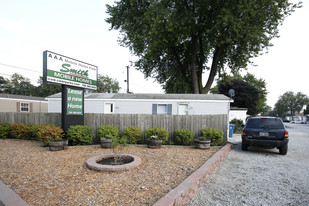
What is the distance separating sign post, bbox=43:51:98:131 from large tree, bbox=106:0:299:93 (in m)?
7.69

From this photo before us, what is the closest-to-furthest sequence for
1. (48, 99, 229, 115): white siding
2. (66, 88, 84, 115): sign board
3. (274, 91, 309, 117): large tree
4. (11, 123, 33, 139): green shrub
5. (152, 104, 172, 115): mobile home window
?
1. (66, 88, 84, 115): sign board
2. (11, 123, 33, 139): green shrub
3. (48, 99, 229, 115): white siding
4. (152, 104, 172, 115): mobile home window
5. (274, 91, 309, 117): large tree

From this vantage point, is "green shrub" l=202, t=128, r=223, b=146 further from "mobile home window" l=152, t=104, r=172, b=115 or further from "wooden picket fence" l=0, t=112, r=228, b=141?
"mobile home window" l=152, t=104, r=172, b=115

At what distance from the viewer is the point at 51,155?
18.8 ft

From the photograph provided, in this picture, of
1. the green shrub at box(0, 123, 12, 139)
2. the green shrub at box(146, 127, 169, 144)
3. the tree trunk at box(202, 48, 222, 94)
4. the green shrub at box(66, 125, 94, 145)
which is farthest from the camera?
the tree trunk at box(202, 48, 222, 94)

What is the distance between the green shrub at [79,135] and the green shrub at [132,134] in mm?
1534

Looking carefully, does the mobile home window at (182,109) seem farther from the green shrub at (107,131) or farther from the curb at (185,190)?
the curb at (185,190)

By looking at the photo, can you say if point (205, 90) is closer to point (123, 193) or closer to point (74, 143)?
point (74, 143)

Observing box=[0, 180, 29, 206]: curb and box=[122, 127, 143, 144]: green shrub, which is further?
box=[122, 127, 143, 144]: green shrub

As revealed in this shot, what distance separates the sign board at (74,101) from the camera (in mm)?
7558

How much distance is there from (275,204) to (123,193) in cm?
279

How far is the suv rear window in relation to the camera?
7.10 m

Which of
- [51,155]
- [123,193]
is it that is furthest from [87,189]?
[51,155]

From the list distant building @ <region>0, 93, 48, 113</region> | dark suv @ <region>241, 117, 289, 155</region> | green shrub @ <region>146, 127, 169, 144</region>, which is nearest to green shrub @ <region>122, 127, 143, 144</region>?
green shrub @ <region>146, 127, 169, 144</region>

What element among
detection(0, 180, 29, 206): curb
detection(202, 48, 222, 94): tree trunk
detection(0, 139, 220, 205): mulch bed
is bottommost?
detection(0, 139, 220, 205): mulch bed
